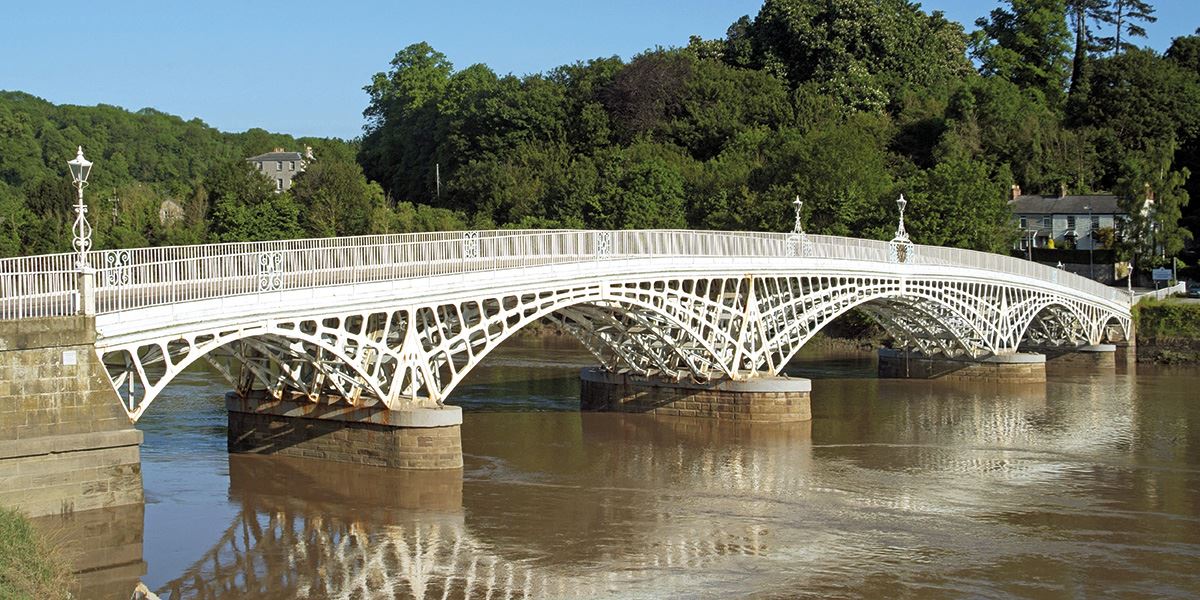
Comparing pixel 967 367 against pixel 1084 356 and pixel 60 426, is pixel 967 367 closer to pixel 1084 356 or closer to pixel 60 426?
pixel 1084 356

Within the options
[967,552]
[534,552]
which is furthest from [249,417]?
[967,552]

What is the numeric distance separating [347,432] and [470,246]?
18.4 feet

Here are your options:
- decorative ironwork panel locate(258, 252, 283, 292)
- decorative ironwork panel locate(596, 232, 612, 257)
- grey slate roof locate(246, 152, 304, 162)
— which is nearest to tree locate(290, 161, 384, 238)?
grey slate roof locate(246, 152, 304, 162)

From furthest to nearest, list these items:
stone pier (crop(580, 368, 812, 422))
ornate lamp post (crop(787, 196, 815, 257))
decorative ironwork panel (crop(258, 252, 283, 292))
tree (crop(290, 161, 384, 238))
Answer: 1. tree (crop(290, 161, 384, 238))
2. ornate lamp post (crop(787, 196, 815, 257))
3. stone pier (crop(580, 368, 812, 422))
4. decorative ironwork panel (crop(258, 252, 283, 292))

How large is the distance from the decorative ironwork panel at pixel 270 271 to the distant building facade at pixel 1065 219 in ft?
221

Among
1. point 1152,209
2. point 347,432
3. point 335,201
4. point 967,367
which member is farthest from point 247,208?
point 1152,209

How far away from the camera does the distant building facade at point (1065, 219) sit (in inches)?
3590

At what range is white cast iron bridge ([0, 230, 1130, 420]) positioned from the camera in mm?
28688

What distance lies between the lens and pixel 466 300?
35062mm

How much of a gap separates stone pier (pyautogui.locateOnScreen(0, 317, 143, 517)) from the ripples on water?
1939mm

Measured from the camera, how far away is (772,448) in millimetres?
41531

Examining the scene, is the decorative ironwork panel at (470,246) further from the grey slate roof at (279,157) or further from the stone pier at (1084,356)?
the grey slate roof at (279,157)

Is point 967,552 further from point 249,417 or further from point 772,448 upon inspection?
point 249,417

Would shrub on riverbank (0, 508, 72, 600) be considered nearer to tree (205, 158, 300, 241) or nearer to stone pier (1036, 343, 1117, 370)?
stone pier (1036, 343, 1117, 370)
